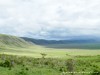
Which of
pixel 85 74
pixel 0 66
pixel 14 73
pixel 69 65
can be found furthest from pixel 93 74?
pixel 0 66

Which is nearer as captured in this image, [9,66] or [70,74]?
[70,74]

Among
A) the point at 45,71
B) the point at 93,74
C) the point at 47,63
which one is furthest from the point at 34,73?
the point at 47,63

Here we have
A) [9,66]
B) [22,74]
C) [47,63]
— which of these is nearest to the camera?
[22,74]

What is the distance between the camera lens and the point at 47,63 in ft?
166

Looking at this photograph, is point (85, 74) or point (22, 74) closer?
point (22, 74)

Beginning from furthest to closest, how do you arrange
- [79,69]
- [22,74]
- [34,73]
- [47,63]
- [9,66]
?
[47,63] < [79,69] < [9,66] < [34,73] < [22,74]

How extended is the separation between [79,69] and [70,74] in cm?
904

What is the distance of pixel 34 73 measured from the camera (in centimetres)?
3906

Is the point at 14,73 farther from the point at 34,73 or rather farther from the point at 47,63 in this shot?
the point at 47,63

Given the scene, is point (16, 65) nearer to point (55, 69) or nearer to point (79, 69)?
point (55, 69)

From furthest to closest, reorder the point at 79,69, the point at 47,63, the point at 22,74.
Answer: the point at 47,63, the point at 79,69, the point at 22,74

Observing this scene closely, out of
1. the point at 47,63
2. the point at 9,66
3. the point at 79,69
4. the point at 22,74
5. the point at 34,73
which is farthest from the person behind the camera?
the point at 47,63

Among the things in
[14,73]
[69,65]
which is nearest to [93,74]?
[69,65]

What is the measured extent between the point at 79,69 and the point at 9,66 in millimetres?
11752
